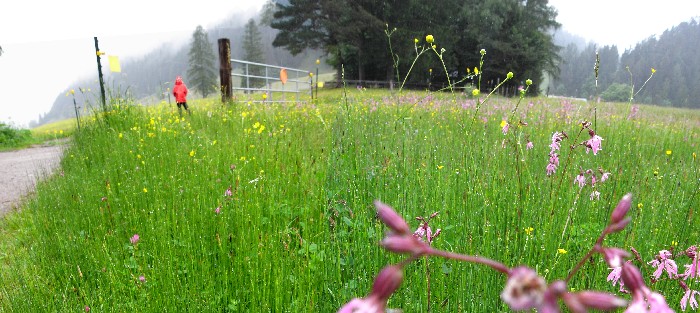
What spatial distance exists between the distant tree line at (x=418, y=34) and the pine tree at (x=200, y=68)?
90.7 ft

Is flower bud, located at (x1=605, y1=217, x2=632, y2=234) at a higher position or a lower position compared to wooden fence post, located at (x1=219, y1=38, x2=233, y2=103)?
lower

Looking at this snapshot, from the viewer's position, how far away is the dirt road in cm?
450

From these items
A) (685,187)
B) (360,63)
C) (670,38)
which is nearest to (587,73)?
(670,38)

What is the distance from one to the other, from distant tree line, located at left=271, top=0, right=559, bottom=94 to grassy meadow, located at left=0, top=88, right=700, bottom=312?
2427cm

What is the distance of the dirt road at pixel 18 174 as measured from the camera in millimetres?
4500

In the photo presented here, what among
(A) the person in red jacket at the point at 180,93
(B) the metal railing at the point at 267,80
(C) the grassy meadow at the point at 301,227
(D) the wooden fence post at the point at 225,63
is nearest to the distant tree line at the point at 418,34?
(B) the metal railing at the point at 267,80

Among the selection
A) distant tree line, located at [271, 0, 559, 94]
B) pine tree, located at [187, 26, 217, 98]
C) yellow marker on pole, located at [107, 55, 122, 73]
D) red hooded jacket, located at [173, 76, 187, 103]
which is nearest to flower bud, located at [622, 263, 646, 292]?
yellow marker on pole, located at [107, 55, 122, 73]

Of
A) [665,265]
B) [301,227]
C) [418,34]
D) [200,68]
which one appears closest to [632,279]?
[665,265]

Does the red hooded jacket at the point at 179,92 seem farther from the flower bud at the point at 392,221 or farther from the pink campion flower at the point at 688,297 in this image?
the flower bud at the point at 392,221

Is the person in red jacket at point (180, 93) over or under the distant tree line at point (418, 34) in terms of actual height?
under

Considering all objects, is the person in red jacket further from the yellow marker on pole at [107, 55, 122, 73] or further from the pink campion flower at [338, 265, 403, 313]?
the pink campion flower at [338, 265, 403, 313]

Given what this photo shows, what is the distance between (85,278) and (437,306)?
2052 millimetres

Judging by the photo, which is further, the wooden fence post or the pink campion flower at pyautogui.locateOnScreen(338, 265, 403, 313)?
the wooden fence post

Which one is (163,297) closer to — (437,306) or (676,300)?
(437,306)
